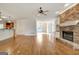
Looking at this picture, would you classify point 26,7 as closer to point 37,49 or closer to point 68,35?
point 68,35

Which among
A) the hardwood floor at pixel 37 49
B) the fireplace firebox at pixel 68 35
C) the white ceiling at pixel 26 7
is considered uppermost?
the white ceiling at pixel 26 7

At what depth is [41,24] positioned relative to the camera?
15664 mm

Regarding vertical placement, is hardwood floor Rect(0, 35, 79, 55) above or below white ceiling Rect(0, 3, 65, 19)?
below

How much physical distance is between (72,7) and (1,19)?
379 centimetres

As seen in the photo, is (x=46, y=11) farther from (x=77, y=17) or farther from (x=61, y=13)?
(x=77, y=17)

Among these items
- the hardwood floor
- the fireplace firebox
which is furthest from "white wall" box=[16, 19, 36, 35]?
the hardwood floor

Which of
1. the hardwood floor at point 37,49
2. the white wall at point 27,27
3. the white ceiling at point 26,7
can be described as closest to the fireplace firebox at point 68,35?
the hardwood floor at point 37,49

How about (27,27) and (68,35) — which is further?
(27,27)

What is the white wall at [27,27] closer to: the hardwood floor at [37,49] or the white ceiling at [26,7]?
the white ceiling at [26,7]

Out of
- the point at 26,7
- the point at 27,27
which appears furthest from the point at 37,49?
the point at 27,27

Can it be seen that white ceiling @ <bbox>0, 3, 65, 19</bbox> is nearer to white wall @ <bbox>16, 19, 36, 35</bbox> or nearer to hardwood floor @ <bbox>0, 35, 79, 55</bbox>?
hardwood floor @ <bbox>0, 35, 79, 55</bbox>

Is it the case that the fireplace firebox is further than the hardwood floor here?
Yes

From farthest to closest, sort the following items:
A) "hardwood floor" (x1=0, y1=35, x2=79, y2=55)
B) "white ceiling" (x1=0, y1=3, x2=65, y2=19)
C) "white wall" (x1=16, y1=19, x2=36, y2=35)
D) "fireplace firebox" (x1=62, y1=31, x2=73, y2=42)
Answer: "white wall" (x1=16, y1=19, x2=36, y2=35) < "fireplace firebox" (x1=62, y1=31, x2=73, y2=42) < "white ceiling" (x1=0, y1=3, x2=65, y2=19) < "hardwood floor" (x1=0, y1=35, x2=79, y2=55)
